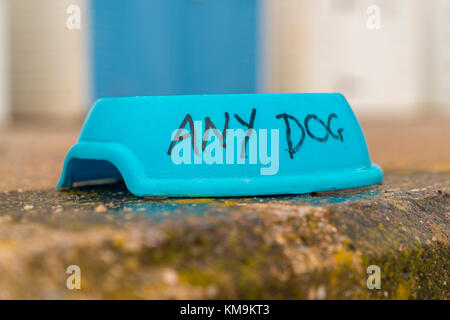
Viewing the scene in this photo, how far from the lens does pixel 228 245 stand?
0.62m

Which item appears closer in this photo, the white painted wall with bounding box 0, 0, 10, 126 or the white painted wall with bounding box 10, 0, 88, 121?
the white painted wall with bounding box 0, 0, 10, 126

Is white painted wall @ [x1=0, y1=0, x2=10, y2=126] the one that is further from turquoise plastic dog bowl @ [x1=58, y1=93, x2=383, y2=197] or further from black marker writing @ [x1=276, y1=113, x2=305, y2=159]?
black marker writing @ [x1=276, y1=113, x2=305, y2=159]

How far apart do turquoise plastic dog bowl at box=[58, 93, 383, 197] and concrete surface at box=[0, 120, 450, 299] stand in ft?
0.09

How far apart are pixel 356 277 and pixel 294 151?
0.27m

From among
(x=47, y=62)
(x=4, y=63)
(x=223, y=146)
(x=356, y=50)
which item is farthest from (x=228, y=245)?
(x=356, y=50)

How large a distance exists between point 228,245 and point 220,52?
510 centimetres

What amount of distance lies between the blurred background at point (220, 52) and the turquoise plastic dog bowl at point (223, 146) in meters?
3.27

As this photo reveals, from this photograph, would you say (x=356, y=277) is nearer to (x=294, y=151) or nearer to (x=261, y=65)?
(x=294, y=151)

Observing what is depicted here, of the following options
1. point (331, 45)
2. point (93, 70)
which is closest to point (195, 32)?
point (93, 70)

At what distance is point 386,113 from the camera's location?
6.30 m

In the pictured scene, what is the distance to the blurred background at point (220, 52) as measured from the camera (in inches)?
189

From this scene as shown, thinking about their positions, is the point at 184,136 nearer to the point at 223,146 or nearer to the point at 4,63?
the point at 223,146

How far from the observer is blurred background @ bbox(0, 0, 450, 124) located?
479 cm

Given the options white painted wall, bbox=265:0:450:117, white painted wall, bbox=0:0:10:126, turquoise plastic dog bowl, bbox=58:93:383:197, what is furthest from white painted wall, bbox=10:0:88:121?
turquoise plastic dog bowl, bbox=58:93:383:197
